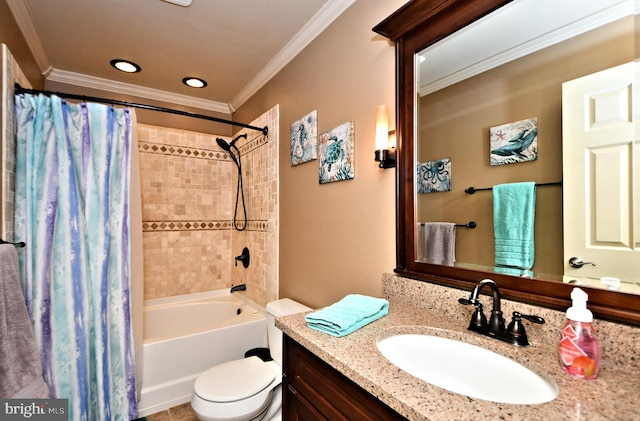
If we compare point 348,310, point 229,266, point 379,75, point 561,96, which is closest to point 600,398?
point 348,310

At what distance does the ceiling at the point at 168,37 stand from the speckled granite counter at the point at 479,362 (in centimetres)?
166

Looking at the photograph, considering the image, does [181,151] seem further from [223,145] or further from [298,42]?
[298,42]

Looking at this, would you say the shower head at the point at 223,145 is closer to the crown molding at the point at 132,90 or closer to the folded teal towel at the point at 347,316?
the crown molding at the point at 132,90

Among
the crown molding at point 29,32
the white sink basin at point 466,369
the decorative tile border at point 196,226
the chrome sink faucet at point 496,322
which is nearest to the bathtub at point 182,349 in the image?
the decorative tile border at point 196,226

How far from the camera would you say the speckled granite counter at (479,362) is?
58 centimetres

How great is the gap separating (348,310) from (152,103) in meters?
2.99

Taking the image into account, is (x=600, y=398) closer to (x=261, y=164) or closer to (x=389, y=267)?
(x=389, y=267)

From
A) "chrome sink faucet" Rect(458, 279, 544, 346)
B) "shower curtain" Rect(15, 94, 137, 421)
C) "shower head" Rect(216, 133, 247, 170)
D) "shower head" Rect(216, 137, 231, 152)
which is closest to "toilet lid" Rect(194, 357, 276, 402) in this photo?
"shower curtain" Rect(15, 94, 137, 421)

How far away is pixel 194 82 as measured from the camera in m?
2.78

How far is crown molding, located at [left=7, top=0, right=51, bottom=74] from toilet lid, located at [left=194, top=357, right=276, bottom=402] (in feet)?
7.72

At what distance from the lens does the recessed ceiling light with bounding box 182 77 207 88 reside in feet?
8.92

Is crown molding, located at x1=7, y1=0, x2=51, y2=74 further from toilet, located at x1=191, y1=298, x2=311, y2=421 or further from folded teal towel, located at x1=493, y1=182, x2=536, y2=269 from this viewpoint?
folded teal towel, located at x1=493, y1=182, x2=536, y2=269

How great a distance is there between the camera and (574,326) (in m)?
0.73

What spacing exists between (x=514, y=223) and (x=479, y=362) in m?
0.47
